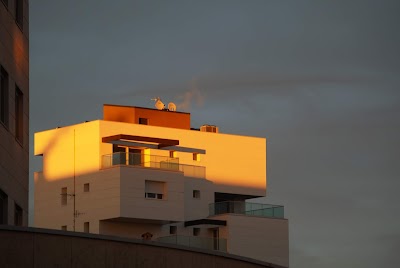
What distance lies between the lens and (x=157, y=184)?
91625 millimetres

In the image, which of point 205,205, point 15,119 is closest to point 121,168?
point 205,205

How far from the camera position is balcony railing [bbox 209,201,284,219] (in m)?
95.5

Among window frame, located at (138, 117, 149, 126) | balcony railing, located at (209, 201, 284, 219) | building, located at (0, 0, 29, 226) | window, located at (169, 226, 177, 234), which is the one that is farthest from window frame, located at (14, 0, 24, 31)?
balcony railing, located at (209, 201, 284, 219)

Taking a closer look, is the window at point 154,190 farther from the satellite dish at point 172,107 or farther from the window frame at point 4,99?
the window frame at point 4,99

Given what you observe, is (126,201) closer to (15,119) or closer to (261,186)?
(261,186)

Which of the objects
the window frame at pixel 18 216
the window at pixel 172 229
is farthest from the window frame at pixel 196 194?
the window frame at pixel 18 216

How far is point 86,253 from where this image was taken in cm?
3188

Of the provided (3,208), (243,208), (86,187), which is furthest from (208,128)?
(3,208)

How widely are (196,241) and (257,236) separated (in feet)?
29.1

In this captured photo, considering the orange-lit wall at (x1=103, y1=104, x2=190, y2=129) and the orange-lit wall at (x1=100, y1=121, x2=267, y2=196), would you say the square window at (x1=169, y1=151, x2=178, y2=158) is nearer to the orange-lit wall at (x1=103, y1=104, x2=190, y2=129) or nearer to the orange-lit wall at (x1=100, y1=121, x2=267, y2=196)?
the orange-lit wall at (x1=100, y1=121, x2=267, y2=196)

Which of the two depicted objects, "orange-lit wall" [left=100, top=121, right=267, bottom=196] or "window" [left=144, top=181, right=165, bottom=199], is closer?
"window" [left=144, top=181, right=165, bottom=199]

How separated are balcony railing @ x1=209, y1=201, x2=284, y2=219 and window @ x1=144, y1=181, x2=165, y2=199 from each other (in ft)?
16.6

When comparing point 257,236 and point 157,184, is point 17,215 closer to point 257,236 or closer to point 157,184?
point 157,184

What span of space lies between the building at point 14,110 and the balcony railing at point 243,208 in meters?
51.8
